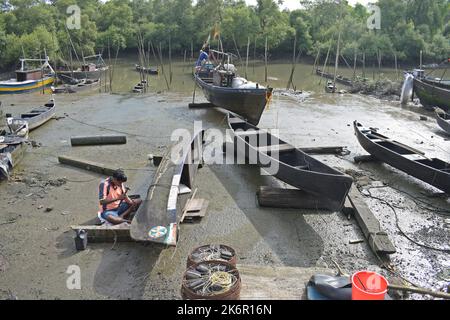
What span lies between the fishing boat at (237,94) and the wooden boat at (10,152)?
23.2 ft

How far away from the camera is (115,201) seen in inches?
251

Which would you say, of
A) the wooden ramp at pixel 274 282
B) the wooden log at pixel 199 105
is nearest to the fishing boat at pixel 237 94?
the wooden log at pixel 199 105

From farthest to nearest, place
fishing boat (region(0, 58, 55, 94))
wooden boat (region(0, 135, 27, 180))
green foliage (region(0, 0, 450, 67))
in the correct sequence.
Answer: green foliage (region(0, 0, 450, 67))
fishing boat (region(0, 58, 55, 94))
wooden boat (region(0, 135, 27, 180))

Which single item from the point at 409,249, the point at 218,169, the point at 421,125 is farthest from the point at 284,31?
the point at 409,249

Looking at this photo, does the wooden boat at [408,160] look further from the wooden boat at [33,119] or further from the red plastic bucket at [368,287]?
the wooden boat at [33,119]

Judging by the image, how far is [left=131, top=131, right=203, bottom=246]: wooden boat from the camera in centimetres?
539

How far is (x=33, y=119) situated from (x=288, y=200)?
9.79 meters

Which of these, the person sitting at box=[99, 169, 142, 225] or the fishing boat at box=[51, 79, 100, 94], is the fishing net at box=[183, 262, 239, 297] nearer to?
the person sitting at box=[99, 169, 142, 225]

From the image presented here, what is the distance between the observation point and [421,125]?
14.8 m

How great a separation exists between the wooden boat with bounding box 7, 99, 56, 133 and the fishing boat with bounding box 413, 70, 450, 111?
1636 centimetres

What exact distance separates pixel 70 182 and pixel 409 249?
280 inches

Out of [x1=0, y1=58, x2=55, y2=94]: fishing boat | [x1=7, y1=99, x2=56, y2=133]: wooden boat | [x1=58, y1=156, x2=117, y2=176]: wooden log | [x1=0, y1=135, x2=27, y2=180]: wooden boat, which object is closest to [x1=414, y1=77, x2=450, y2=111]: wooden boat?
[x1=58, y1=156, x2=117, y2=176]: wooden log

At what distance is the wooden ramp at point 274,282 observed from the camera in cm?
455
